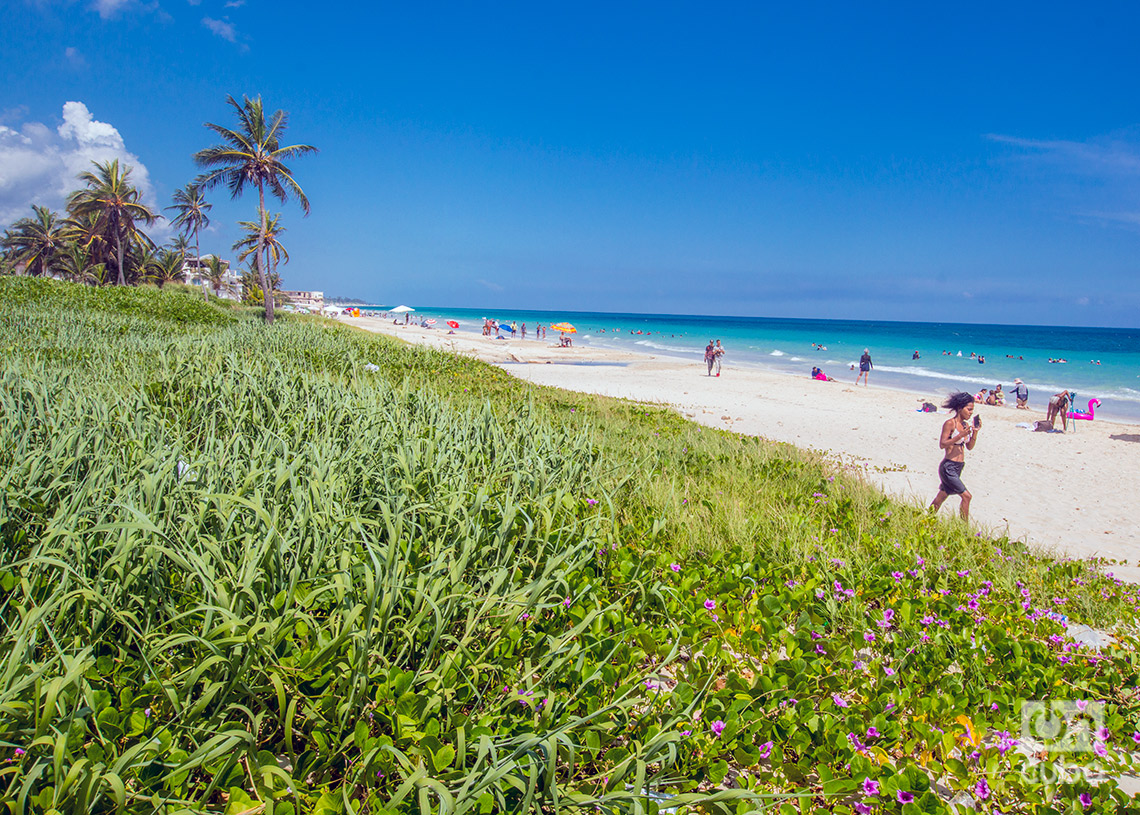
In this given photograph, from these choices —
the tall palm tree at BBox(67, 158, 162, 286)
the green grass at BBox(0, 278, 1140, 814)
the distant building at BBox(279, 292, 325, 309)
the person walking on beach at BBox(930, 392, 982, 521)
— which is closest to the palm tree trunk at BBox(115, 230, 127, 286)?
the tall palm tree at BBox(67, 158, 162, 286)

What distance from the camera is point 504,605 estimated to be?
2.17 meters

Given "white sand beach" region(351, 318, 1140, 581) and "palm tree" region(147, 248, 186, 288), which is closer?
"white sand beach" region(351, 318, 1140, 581)

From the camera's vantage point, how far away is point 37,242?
41.4 metres

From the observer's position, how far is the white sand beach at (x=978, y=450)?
24.3ft

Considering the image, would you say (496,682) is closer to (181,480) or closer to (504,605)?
(504,605)

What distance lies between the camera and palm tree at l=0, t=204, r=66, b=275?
41281 mm

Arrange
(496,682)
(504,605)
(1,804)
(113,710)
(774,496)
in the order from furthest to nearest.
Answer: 1. (774,496)
2. (504,605)
3. (496,682)
4. (113,710)
5. (1,804)

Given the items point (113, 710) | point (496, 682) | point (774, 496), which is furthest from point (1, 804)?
point (774, 496)

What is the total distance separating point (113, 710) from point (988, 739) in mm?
2861

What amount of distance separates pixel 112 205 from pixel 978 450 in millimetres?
43528

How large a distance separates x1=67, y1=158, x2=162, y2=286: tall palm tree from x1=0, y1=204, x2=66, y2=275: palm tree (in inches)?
302

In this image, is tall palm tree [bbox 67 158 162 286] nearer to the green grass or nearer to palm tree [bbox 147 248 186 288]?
palm tree [bbox 147 248 186 288]

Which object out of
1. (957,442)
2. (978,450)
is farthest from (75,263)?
(978,450)

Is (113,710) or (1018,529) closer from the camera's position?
(113,710)
